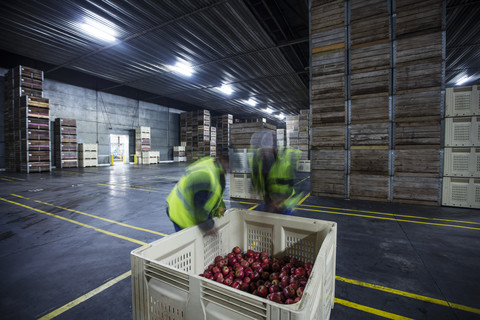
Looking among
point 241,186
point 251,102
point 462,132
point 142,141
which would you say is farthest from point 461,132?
point 142,141

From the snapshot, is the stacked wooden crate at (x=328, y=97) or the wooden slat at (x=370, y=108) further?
the stacked wooden crate at (x=328, y=97)

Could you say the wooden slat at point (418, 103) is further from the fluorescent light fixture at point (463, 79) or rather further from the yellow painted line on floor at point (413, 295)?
the fluorescent light fixture at point (463, 79)

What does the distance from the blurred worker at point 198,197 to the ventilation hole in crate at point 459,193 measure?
22.2 feet

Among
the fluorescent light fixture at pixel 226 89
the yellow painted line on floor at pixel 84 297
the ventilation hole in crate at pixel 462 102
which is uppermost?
the fluorescent light fixture at pixel 226 89

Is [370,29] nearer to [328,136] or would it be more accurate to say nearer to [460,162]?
[328,136]

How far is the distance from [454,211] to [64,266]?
7.88 m

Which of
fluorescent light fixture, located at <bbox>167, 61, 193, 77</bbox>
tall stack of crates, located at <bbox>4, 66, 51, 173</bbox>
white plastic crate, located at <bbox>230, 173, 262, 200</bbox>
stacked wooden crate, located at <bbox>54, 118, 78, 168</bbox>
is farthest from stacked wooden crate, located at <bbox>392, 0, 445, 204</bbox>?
stacked wooden crate, located at <bbox>54, 118, 78, 168</bbox>

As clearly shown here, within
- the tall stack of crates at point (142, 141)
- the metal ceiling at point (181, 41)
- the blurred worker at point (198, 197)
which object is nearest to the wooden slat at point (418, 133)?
the blurred worker at point (198, 197)

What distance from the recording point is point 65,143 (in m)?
16.8

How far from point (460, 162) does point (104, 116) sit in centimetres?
2376

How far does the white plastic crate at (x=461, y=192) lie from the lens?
5497mm

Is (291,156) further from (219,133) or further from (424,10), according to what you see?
(219,133)

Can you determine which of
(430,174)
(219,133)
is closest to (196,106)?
(219,133)

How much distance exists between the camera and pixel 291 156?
132 inches
